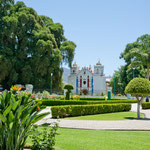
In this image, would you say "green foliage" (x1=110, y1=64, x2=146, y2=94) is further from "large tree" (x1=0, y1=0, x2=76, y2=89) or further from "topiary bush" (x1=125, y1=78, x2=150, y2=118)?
"topiary bush" (x1=125, y1=78, x2=150, y2=118)

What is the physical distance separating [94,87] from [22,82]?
88.3 ft

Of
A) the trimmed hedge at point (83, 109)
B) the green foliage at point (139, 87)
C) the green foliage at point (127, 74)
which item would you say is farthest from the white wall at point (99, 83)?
the green foliage at point (139, 87)

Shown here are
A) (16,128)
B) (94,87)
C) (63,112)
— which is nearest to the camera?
(16,128)

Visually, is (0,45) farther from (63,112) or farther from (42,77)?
(63,112)

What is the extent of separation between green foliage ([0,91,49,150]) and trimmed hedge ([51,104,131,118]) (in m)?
9.80

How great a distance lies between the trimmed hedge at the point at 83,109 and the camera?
14.2m

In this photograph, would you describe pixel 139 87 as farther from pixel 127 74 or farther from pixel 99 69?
pixel 99 69

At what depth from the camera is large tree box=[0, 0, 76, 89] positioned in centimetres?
3712

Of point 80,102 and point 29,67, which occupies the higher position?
point 29,67

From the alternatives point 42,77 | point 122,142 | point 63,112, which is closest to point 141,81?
point 63,112

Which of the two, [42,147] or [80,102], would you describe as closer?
[42,147]

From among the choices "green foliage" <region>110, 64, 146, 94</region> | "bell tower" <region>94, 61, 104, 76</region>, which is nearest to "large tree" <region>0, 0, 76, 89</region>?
"green foliage" <region>110, 64, 146, 94</region>

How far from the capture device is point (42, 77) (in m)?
41.5

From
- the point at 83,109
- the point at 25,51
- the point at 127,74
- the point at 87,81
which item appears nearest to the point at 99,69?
the point at 87,81
